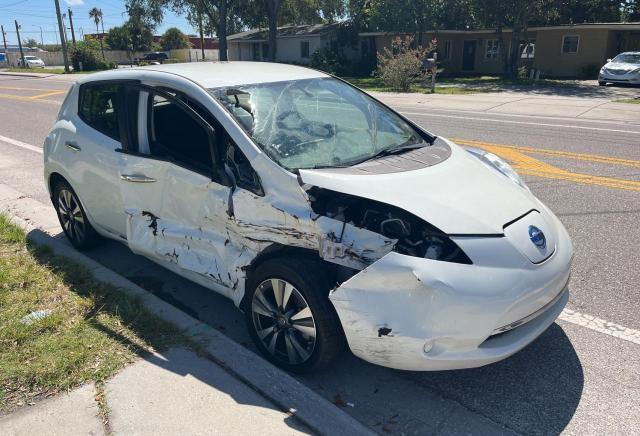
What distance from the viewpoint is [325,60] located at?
3988cm

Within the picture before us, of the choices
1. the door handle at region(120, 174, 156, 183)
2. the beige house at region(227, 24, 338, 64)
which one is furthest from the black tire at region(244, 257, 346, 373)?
the beige house at region(227, 24, 338, 64)

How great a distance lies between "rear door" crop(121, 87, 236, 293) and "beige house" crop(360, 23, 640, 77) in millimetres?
32093

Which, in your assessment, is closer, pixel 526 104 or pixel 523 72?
pixel 526 104

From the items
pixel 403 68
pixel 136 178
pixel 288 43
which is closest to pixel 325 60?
pixel 288 43

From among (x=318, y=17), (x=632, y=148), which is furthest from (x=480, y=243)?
(x=318, y=17)

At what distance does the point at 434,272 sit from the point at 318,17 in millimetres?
61993

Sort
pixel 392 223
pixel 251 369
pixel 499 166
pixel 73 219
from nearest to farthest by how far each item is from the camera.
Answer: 1. pixel 392 223
2. pixel 251 369
3. pixel 499 166
4. pixel 73 219

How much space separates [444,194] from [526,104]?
1614 centimetres

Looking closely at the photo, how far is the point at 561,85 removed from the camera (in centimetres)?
2636

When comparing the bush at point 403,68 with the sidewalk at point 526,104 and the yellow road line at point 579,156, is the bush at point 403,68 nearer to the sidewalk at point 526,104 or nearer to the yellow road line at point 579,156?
the sidewalk at point 526,104

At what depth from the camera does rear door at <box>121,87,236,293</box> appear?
11.4 feet

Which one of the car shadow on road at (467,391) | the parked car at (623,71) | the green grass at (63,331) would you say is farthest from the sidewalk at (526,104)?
the green grass at (63,331)

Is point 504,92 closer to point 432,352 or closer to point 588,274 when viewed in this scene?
point 588,274

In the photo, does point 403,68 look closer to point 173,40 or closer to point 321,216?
point 321,216
